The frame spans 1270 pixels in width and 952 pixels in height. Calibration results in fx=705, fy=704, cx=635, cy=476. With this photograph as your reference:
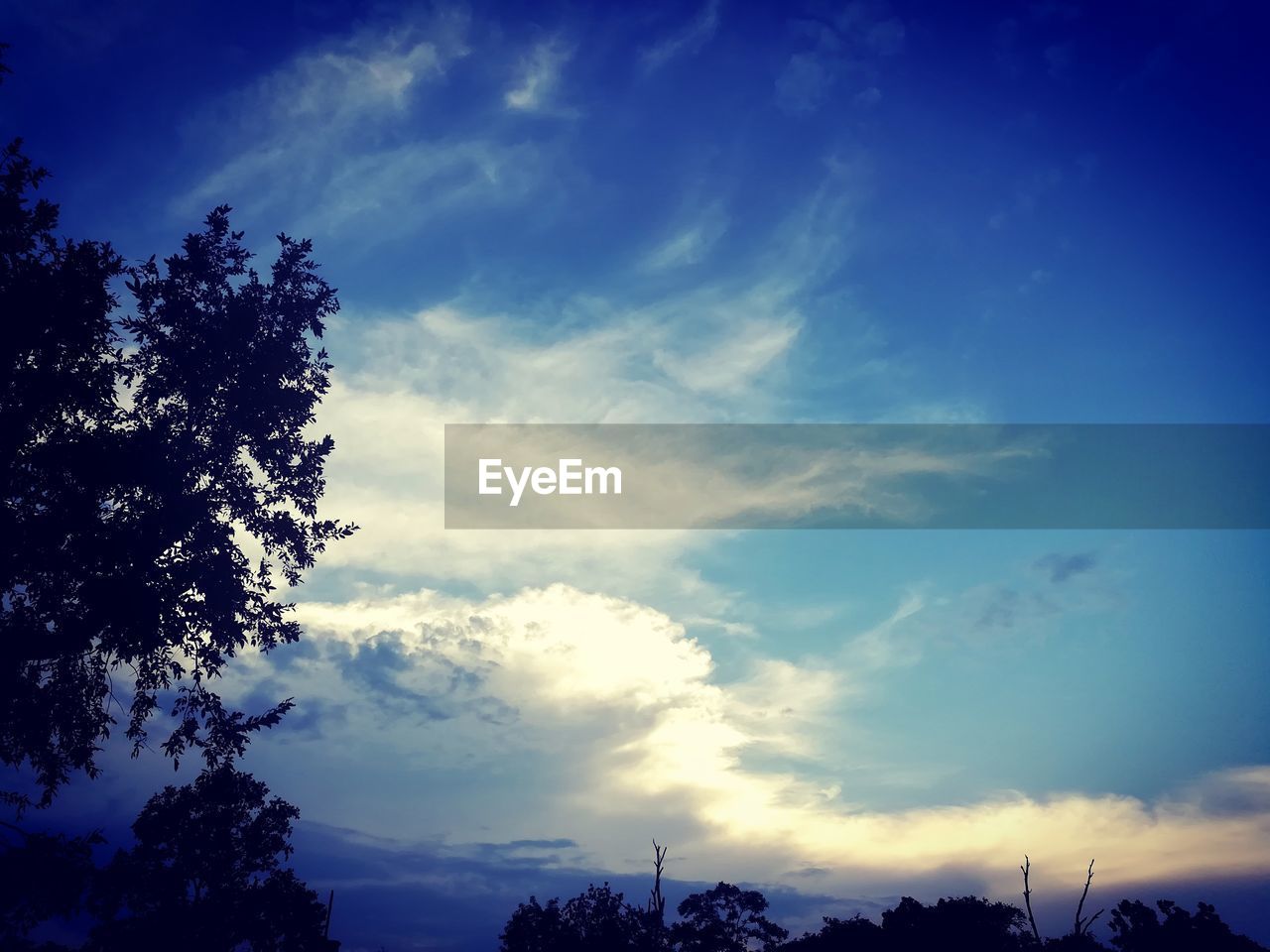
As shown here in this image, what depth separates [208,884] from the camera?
35.3 metres

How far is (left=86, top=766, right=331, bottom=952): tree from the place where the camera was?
111 feet

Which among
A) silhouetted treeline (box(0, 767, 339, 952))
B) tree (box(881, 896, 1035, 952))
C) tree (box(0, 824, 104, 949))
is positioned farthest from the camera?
tree (box(881, 896, 1035, 952))

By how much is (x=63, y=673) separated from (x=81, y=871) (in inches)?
155

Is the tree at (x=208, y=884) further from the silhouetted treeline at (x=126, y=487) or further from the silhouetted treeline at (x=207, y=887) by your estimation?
the silhouetted treeline at (x=126, y=487)

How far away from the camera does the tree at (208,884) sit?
111ft

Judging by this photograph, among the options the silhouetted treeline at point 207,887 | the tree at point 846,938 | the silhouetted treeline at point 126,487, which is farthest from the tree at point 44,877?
the tree at point 846,938

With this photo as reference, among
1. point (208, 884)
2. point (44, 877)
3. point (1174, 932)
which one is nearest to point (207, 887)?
point (208, 884)

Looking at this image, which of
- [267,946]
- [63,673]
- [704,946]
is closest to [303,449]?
[63,673]

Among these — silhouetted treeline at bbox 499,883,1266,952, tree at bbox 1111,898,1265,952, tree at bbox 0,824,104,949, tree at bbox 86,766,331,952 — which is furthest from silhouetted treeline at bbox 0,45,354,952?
tree at bbox 1111,898,1265,952

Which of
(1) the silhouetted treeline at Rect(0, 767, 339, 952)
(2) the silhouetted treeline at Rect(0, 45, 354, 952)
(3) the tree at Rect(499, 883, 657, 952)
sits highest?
(2) the silhouetted treeline at Rect(0, 45, 354, 952)

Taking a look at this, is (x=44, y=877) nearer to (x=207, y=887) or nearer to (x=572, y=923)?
(x=207, y=887)

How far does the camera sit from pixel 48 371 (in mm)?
14336

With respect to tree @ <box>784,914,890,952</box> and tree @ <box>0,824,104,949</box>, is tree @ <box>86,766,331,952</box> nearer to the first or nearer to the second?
tree @ <box>0,824,104,949</box>

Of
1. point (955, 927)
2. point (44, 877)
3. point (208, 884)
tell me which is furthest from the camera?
point (955, 927)
